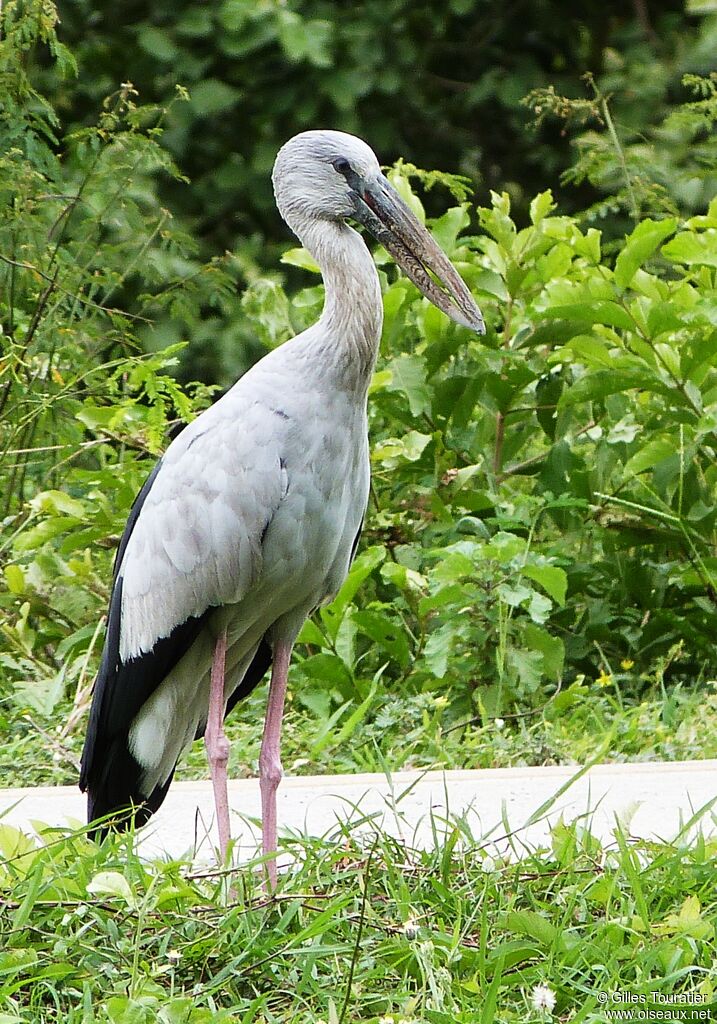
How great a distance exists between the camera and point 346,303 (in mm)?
3250

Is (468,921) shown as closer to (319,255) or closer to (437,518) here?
(319,255)

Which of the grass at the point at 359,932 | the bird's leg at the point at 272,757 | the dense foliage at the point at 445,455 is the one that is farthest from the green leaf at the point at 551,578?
the grass at the point at 359,932

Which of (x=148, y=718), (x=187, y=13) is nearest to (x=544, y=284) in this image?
(x=148, y=718)

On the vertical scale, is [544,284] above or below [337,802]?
above

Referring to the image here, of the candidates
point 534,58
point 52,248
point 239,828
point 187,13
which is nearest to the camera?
point 239,828

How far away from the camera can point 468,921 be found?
2.79 metres

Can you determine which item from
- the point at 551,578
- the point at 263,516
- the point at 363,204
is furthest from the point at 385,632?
the point at 363,204

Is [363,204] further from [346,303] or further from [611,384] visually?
[611,384]

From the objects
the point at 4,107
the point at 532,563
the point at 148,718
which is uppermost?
the point at 4,107

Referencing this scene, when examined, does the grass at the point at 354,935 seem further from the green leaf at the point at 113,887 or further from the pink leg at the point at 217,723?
the pink leg at the point at 217,723

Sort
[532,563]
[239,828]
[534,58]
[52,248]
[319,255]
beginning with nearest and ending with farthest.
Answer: [319,255], [239,828], [532,563], [52,248], [534,58]

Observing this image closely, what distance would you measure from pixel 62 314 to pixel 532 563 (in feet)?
5.84

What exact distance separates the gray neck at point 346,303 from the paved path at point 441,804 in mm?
943

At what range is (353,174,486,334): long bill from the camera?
130 inches
